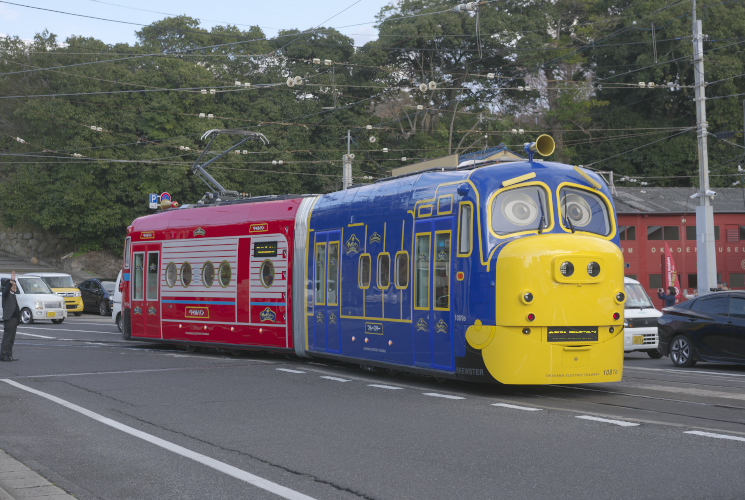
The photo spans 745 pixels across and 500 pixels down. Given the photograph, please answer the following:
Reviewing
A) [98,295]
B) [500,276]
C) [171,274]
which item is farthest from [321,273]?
[98,295]

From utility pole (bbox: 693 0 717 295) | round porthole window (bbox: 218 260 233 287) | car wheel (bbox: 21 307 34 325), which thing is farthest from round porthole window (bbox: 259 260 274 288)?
car wheel (bbox: 21 307 34 325)

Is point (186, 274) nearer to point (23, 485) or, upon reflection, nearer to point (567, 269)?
point (567, 269)

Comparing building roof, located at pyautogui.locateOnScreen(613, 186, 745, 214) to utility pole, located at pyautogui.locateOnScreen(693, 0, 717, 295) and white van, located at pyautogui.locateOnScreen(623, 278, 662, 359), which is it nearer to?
utility pole, located at pyautogui.locateOnScreen(693, 0, 717, 295)

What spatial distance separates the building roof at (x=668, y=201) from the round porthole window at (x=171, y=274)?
3708 cm

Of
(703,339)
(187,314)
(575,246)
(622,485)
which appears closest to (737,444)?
(622,485)

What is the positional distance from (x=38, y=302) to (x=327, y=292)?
71.0 feet

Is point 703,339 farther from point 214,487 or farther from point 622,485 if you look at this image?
point 214,487

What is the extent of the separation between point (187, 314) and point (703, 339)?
1103 cm

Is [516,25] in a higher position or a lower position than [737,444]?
higher

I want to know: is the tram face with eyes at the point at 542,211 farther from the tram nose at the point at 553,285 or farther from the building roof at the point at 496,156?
the building roof at the point at 496,156

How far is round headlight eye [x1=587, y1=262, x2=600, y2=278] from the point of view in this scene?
12.6m

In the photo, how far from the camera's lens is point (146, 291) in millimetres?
22391

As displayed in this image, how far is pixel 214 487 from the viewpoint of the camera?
286 inches

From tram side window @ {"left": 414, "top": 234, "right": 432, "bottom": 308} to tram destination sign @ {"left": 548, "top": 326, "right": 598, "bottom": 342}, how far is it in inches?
82.5
